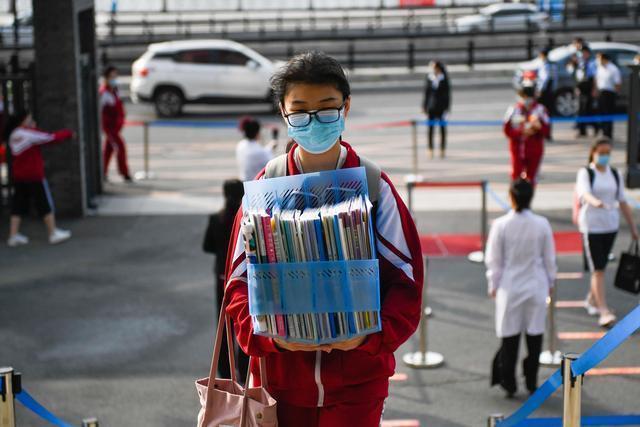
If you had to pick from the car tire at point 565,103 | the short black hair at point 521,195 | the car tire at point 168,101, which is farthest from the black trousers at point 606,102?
the short black hair at point 521,195

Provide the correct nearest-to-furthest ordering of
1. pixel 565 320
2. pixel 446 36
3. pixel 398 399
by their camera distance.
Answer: pixel 398 399 < pixel 565 320 < pixel 446 36

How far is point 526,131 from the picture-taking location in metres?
14.8

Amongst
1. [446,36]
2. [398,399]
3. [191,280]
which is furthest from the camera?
[446,36]

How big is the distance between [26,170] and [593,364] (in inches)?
409

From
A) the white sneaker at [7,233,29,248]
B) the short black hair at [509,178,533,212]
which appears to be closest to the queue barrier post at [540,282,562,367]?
the short black hair at [509,178,533,212]

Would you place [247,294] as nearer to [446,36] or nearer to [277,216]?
[277,216]

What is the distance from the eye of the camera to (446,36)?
113 feet

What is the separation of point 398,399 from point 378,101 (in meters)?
20.7

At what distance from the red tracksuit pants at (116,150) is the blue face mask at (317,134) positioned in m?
14.3

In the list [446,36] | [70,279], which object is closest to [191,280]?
[70,279]

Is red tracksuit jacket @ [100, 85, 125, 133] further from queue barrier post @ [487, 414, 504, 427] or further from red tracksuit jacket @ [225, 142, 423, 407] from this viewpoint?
red tracksuit jacket @ [225, 142, 423, 407]

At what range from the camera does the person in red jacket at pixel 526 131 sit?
14719mm

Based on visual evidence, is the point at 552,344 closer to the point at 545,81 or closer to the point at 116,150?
the point at 116,150

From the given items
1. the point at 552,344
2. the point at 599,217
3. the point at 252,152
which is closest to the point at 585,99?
the point at 252,152
